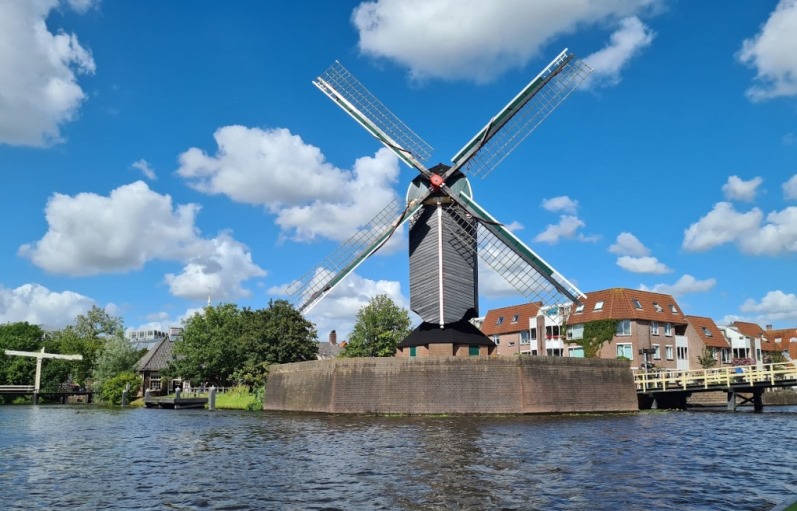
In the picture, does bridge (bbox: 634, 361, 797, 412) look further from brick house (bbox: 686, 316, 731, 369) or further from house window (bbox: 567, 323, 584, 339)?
brick house (bbox: 686, 316, 731, 369)

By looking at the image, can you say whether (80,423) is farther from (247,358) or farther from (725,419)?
(725,419)

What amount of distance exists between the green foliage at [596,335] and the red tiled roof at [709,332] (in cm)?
1263

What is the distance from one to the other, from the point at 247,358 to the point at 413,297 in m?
20.3

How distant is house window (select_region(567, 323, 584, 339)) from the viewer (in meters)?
56.9

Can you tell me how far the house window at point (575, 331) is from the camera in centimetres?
5693

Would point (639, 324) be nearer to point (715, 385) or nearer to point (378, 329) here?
point (715, 385)

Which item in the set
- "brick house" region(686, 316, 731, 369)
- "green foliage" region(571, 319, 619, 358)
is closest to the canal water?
"green foliage" region(571, 319, 619, 358)

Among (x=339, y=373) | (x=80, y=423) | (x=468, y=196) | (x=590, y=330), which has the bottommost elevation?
(x=80, y=423)

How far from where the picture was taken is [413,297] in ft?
125

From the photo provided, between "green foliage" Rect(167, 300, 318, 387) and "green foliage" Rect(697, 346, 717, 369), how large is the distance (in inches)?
1417

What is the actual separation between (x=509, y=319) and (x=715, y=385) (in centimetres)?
2948

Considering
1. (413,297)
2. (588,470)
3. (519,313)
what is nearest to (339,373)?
(413,297)

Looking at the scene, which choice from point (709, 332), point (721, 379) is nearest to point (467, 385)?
point (721, 379)

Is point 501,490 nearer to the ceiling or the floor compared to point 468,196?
nearer to the floor
